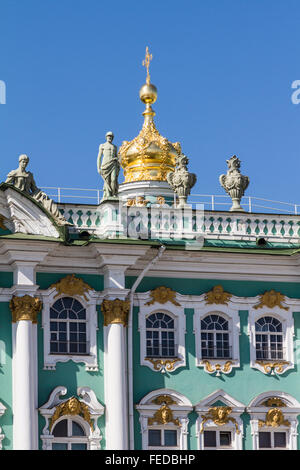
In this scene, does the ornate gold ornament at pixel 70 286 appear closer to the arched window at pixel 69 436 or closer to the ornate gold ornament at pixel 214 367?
the arched window at pixel 69 436

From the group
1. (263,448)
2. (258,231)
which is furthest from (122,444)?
(258,231)

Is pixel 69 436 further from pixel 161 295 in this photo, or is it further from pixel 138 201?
pixel 138 201

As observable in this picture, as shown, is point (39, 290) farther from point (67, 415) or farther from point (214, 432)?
point (214, 432)

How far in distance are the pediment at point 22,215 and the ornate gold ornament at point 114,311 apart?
1923 mm

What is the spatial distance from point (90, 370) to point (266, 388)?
4.25m

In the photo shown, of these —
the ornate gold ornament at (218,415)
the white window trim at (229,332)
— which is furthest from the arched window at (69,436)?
the white window trim at (229,332)

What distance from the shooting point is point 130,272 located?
3825cm

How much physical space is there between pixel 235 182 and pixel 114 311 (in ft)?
15.5

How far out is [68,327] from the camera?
37656 mm

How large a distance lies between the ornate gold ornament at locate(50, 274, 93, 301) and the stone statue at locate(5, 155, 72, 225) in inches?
50.8

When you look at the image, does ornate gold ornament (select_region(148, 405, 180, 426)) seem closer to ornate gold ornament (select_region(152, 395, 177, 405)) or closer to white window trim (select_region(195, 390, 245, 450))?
ornate gold ornament (select_region(152, 395, 177, 405))

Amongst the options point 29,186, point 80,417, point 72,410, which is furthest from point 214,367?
point 29,186

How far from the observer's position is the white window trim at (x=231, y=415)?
124 ft

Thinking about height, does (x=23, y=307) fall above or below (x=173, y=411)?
above
